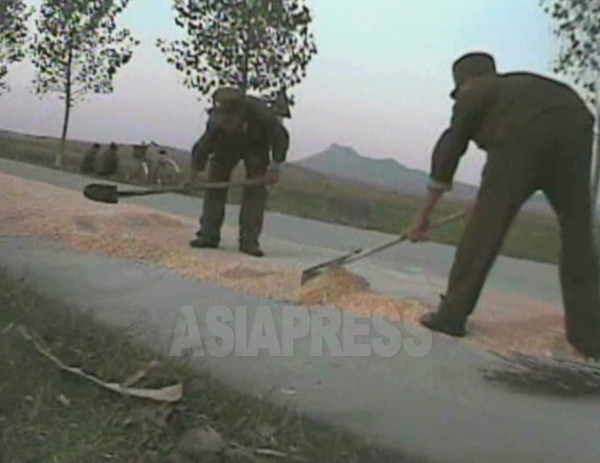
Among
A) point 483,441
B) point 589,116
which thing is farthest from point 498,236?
point 483,441

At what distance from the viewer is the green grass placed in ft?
9.75

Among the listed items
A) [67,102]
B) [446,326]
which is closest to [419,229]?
[446,326]

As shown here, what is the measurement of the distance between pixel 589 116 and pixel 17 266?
120 inches

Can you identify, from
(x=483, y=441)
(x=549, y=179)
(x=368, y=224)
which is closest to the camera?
(x=483, y=441)

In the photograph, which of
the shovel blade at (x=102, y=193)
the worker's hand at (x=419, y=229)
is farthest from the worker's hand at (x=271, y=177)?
the worker's hand at (x=419, y=229)

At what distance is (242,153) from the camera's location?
263 inches

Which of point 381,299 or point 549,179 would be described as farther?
point 381,299

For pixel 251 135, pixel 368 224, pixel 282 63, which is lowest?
pixel 368 224

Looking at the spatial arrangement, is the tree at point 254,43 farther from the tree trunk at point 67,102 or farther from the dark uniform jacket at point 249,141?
the dark uniform jacket at point 249,141

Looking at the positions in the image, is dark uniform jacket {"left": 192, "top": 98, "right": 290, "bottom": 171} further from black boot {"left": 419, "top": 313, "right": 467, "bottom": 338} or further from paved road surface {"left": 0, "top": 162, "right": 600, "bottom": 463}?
black boot {"left": 419, "top": 313, "right": 467, "bottom": 338}

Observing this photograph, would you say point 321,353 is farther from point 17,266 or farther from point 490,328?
point 17,266

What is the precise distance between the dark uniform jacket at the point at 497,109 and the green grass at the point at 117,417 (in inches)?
63.5

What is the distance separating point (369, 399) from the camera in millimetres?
3664

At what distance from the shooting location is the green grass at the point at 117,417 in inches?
117
